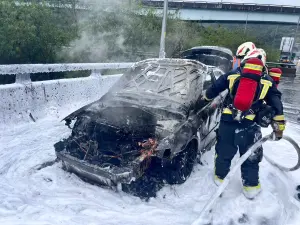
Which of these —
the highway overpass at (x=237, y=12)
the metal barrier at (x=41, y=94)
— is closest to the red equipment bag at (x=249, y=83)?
the metal barrier at (x=41, y=94)

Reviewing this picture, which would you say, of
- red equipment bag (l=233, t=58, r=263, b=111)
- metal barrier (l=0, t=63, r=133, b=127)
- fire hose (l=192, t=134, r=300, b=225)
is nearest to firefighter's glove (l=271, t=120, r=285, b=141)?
fire hose (l=192, t=134, r=300, b=225)

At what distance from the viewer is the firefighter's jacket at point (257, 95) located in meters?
3.31

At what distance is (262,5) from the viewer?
33.5m

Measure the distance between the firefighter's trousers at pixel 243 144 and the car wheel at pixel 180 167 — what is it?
1.50 ft

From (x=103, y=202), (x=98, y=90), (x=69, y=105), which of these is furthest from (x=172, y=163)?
(x=98, y=90)

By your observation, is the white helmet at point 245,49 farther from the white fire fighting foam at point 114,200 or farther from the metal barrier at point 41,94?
the metal barrier at point 41,94

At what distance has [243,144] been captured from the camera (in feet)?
11.7

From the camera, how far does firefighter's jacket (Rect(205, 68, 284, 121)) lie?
331cm

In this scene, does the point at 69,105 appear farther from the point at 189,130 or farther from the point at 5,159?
the point at 189,130

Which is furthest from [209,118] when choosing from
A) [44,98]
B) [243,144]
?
[44,98]

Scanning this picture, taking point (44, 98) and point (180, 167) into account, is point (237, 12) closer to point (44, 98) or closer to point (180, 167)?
point (44, 98)

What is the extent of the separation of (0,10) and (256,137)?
8.59m

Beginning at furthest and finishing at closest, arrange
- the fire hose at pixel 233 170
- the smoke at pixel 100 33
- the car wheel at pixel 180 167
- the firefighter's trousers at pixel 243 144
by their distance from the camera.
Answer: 1. the smoke at pixel 100 33
2. the car wheel at pixel 180 167
3. the firefighter's trousers at pixel 243 144
4. the fire hose at pixel 233 170

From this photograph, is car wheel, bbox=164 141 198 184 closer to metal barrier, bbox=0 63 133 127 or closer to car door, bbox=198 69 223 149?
car door, bbox=198 69 223 149
